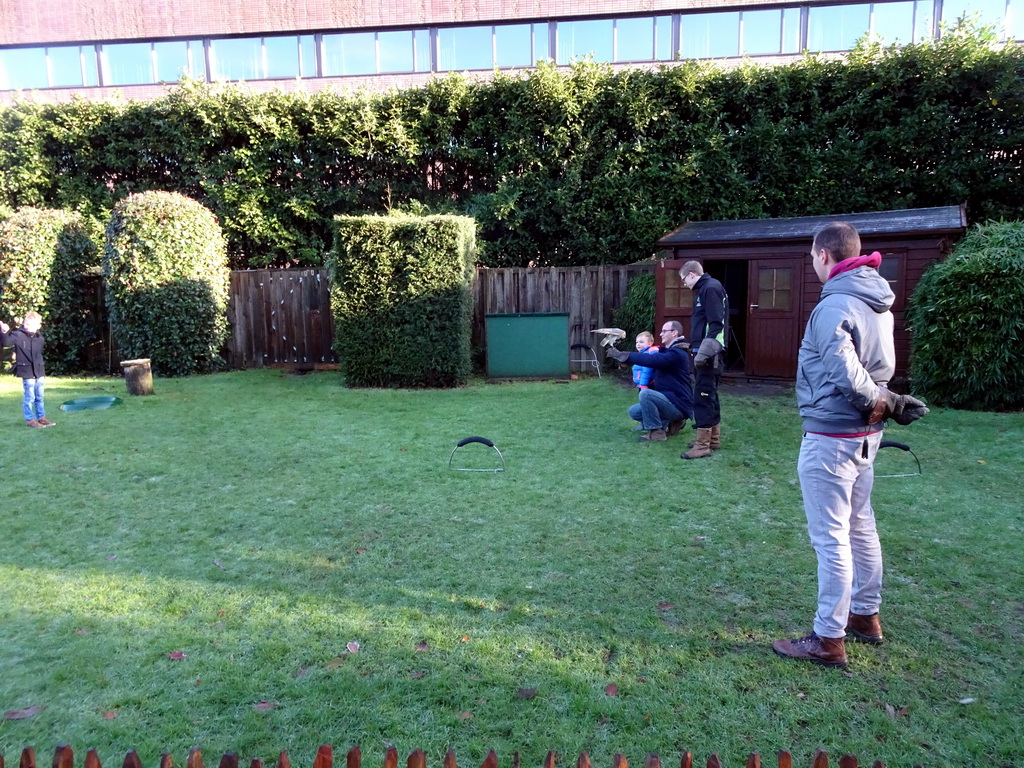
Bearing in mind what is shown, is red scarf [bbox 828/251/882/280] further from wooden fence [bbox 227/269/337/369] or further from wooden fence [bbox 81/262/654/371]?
A: wooden fence [bbox 227/269/337/369]

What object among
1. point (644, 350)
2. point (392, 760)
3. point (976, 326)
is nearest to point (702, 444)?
point (644, 350)

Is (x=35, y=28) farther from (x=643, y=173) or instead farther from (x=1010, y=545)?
(x=1010, y=545)

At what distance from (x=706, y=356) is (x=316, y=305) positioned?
31.0ft

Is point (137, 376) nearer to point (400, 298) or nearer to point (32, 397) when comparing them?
point (32, 397)

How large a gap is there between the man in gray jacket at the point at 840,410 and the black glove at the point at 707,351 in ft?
11.4

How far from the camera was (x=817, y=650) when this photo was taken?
10.4 ft

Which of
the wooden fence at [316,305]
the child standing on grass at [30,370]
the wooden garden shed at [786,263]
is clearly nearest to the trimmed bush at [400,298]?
the wooden fence at [316,305]

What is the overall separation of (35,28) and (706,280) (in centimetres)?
2818

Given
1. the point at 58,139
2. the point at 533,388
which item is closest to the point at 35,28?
the point at 58,139

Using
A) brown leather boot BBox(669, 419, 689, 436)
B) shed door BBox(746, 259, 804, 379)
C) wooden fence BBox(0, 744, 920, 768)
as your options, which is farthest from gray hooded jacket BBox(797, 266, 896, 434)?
shed door BBox(746, 259, 804, 379)

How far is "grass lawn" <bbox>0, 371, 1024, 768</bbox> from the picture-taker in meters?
2.72

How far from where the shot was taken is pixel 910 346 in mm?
9938

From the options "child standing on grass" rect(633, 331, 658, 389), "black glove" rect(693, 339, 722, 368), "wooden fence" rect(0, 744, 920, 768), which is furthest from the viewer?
"child standing on grass" rect(633, 331, 658, 389)

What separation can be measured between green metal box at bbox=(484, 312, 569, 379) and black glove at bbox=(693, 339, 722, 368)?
18.0 feet
